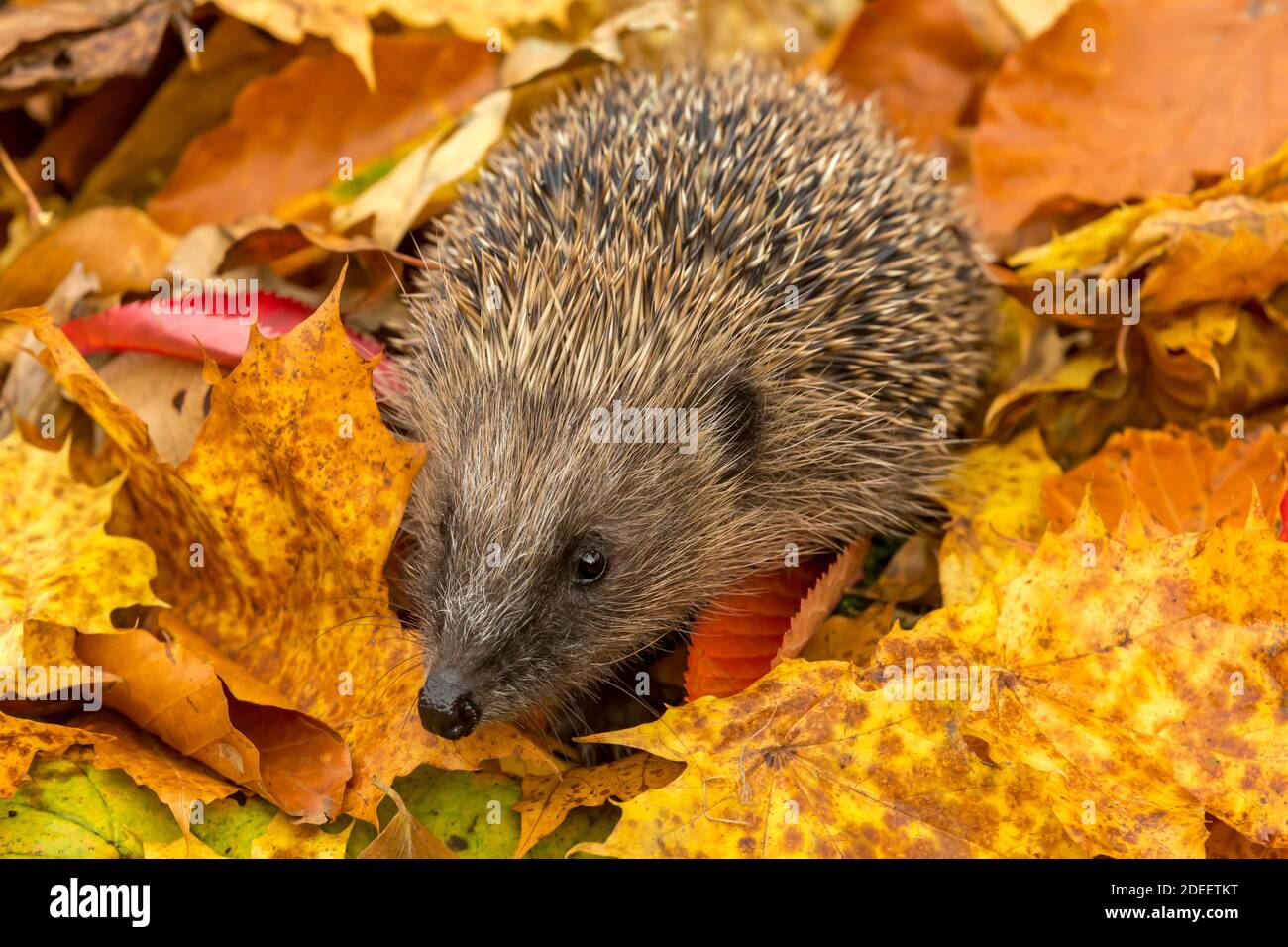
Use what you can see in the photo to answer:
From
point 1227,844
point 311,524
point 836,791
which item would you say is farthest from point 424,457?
point 1227,844

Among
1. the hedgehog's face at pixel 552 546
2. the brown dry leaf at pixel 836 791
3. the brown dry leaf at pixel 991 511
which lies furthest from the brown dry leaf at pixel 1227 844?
the hedgehog's face at pixel 552 546

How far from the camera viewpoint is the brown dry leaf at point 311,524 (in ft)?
A: 8.80

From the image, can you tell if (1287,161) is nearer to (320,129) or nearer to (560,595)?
(560,595)

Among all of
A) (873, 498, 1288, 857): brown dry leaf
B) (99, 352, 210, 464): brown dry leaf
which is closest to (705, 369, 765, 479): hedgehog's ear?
(873, 498, 1288, 857): brown dry leaf

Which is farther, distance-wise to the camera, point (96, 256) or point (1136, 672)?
point (96, 256)

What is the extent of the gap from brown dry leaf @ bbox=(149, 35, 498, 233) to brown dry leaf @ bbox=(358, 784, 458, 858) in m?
2.15

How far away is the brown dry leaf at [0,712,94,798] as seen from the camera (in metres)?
2.46

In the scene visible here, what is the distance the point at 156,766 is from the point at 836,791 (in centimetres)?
136

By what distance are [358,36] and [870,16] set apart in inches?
70.5

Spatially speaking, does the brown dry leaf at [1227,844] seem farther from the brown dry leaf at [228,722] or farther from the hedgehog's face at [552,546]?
the brown dry leaf at [228,722]

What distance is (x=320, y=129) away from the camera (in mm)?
4012

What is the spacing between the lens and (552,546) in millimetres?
2689

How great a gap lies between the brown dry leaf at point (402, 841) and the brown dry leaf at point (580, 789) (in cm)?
20

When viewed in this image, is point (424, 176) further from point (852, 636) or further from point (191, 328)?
point (852, 636)
